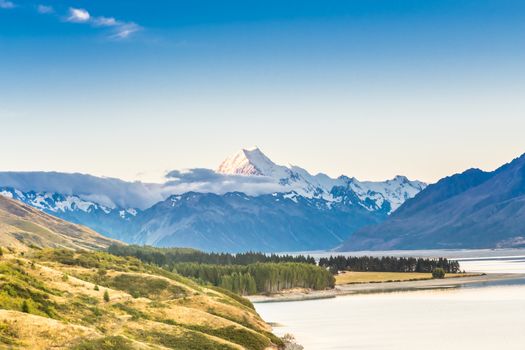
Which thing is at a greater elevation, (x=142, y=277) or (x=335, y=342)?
(x=142, y=277)

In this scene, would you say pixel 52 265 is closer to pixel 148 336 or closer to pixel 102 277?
pixel 102 277

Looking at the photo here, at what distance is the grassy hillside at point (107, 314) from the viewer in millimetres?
71375

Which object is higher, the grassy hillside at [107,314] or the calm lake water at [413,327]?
the grassy hillside at [107,314]

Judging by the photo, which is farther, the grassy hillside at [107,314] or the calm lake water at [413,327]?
the calm lake water at [413,327]

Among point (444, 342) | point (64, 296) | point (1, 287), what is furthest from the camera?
point (444, 342)

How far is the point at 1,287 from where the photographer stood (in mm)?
84312

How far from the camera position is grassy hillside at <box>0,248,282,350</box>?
71375 millimetres

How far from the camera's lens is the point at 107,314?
328ft

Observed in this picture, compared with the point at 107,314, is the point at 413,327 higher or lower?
lower

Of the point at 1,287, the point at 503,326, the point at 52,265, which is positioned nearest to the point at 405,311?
the point at 503,326

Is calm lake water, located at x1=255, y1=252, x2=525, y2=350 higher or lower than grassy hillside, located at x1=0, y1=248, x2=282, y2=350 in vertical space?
lower

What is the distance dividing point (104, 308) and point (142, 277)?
139 feet

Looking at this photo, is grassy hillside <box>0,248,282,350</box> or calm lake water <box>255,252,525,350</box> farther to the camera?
calm lake water <box>255,252,525,350</box>

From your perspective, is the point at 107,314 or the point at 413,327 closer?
the point at 107,314
